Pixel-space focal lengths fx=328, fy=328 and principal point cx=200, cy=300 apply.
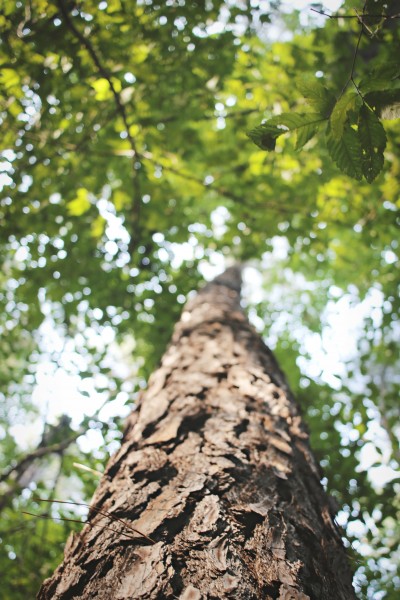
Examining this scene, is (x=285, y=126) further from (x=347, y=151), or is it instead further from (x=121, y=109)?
(x=121, y=109)

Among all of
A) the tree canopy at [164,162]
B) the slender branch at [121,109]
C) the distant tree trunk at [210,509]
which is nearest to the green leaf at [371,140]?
the tree canopy at [164,162]

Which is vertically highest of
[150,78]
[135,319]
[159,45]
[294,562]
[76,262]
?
[159,45]

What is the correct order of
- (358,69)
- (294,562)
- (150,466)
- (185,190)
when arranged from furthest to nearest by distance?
(185,190) → (358,69) → (150,466) → (294,562)

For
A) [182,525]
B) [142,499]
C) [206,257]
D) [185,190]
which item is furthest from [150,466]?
[206,257]

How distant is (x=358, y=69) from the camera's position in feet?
8.14

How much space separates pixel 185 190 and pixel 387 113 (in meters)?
2.00

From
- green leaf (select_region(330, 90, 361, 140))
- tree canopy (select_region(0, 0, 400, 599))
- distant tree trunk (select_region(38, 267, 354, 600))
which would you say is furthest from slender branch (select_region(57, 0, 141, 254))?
distant tree trunk (select_region(38, 267, 354, 600))

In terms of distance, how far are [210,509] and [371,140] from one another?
1200 mm

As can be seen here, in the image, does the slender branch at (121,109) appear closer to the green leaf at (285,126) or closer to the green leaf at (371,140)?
the green leaf at (285,126)

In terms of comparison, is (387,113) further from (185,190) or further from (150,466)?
(185,190)

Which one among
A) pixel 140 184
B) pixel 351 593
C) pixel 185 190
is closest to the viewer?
pixel 351 593

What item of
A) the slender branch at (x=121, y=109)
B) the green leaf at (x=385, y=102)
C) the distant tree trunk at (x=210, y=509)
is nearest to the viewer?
the distant tree trunk at (x=210, y=509)

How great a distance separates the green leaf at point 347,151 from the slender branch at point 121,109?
153cm

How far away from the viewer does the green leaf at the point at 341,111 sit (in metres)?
0.96
